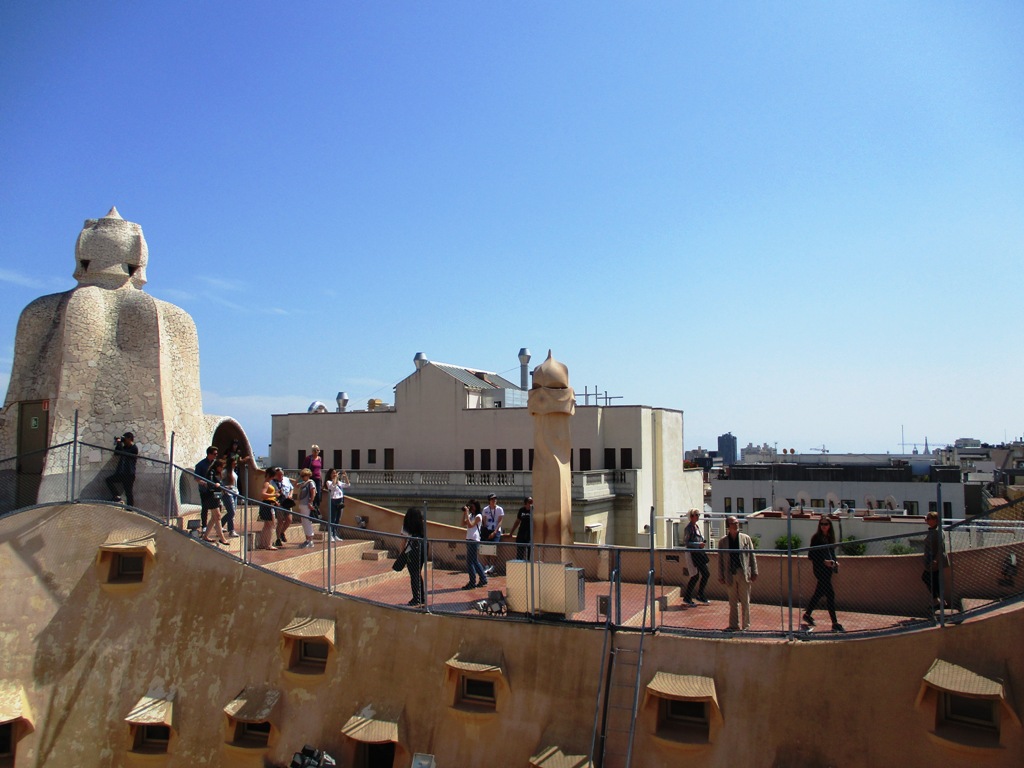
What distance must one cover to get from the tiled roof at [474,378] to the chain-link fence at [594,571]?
65.3ft

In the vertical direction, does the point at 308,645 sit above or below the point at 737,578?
below

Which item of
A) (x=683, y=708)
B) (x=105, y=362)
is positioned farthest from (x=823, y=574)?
(x=105, y=362)

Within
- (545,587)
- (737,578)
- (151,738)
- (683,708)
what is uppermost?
(737,578)

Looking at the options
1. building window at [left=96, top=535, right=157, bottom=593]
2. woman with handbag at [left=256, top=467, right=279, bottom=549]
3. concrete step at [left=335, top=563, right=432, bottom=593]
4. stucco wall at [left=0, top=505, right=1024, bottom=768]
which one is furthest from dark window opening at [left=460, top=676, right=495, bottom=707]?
building window at [left=96, top=535, right=157, bottom=593]

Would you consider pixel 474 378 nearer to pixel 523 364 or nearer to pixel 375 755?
pixel 523 364

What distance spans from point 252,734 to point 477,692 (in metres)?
3.95

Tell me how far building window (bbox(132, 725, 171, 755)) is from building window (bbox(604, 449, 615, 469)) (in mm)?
23692

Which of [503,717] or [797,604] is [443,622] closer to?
[503,717]

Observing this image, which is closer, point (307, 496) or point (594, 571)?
point (594, 571)

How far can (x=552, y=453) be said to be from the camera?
13555mm

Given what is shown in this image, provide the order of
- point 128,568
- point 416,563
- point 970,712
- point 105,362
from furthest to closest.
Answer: point 105,362
point 128,568
point 416,563
point 970,712

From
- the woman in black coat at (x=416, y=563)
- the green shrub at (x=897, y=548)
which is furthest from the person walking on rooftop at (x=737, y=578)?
the green shrub at (x=897, y=548)

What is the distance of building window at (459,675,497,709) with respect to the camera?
11.4 metres

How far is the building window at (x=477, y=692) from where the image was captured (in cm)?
1139
